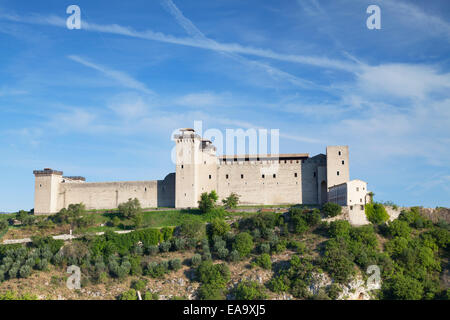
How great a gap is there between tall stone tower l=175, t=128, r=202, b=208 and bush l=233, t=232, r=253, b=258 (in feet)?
32.1

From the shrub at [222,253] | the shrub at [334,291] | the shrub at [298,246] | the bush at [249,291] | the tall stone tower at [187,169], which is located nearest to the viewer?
the bush at [249,291]

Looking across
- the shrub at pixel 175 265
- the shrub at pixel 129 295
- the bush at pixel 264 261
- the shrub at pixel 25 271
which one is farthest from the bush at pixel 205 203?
the shrub at pixel 25 271

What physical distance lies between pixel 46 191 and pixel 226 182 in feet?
61.6

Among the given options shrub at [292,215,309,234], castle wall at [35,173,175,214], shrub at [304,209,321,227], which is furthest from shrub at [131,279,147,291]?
castle wall at [35,173,175,214]

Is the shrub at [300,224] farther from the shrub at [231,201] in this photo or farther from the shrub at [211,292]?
the shrub at [211,292]

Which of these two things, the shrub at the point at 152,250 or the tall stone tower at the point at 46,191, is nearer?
the shrub at the point at 152,250

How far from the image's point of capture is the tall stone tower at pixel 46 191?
55.1 metres

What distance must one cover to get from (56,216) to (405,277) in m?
32.3

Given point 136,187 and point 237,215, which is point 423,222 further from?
point 136,187

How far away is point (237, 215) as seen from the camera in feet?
159

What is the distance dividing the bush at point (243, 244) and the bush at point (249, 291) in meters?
3.76

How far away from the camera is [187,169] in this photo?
51.4 metres

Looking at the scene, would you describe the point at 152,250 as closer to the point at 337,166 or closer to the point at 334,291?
the point at 334,291

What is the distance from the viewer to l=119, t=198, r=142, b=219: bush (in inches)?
1978
